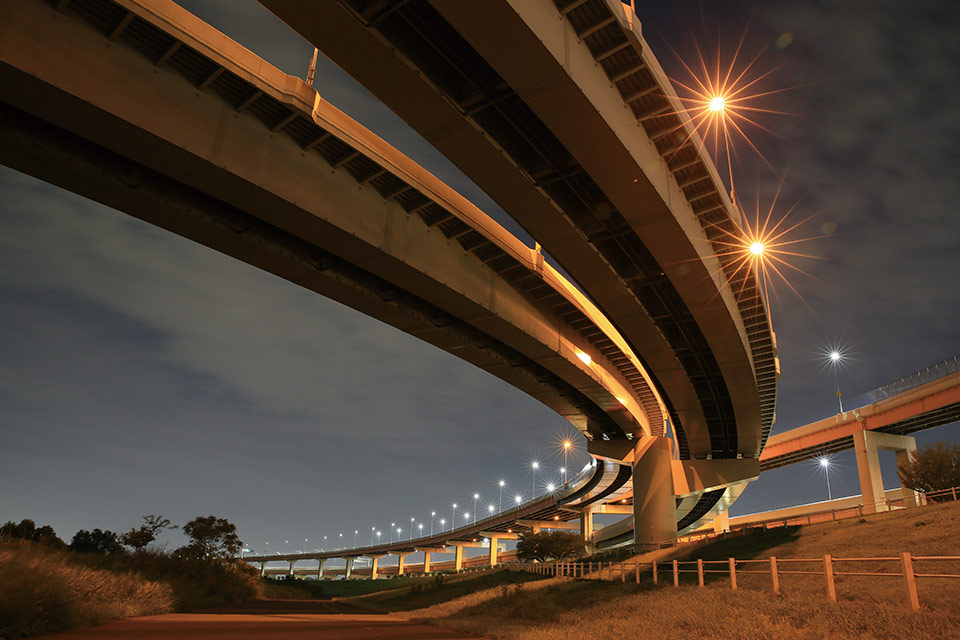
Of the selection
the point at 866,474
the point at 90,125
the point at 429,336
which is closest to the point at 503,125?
the point at 90,125

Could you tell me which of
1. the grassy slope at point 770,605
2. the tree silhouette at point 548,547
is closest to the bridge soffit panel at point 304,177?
the grassy slope at point 770,605

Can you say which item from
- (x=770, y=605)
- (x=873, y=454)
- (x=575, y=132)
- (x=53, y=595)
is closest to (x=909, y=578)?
(x=770, y=605)

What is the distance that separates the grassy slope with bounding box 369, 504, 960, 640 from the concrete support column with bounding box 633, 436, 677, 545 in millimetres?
12733

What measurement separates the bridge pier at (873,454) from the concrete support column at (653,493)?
22114mm

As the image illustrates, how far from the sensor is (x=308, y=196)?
14.8 m

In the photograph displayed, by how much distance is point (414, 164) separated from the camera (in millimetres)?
16625

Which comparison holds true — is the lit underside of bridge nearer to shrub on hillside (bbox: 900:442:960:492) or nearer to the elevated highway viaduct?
the elevated highway viaduct

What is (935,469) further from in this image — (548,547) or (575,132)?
(575,132)

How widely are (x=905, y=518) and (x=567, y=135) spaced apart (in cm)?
2577

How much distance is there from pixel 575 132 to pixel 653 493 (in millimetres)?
35276

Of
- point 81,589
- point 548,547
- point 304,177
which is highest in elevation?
point 304,177

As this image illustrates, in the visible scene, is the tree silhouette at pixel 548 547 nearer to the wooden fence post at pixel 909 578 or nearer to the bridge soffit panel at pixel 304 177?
the bridge soffit panel at pixel 304 177

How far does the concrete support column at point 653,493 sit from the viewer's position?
4188 centimetres

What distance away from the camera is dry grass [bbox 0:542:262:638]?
10.6 meters
